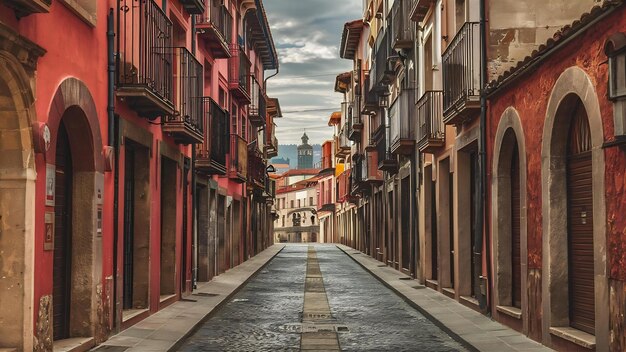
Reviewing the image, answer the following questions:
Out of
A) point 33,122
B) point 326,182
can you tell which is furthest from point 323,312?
point 326,182

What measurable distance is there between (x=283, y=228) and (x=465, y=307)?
3298 inches

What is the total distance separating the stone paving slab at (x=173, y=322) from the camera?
10577 mm

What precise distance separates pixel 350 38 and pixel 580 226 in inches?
1539

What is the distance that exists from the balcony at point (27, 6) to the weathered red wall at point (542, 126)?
17.2 ft

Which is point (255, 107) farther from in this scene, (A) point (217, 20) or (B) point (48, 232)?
(B) point (48, 232)

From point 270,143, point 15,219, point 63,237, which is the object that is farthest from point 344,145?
point 15,219

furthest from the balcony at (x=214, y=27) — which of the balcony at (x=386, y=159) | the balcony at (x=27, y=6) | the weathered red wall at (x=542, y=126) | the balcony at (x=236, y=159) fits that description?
the balcony at (x=27, y=6)

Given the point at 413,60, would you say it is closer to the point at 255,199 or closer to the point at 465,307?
the point at 465,307

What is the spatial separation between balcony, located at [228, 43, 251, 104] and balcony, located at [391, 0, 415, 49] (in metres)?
5.77

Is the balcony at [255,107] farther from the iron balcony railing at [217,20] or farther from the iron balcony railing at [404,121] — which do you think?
the iron balcony railing at [404,121]

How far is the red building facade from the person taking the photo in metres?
7.93

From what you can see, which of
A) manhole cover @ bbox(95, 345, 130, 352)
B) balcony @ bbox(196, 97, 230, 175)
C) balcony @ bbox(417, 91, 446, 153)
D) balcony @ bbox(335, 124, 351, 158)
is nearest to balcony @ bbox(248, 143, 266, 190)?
balcony @ bbox(196, 97, 230, 175)

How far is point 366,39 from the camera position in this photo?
4450 cm

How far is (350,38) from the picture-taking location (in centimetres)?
4806
